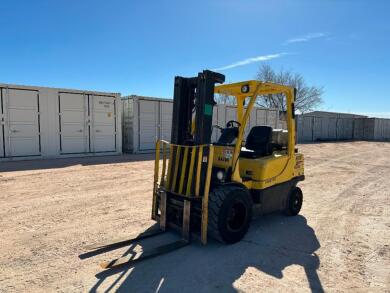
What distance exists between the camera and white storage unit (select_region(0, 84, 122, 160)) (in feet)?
37.8

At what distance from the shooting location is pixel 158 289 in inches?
120

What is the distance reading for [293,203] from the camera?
5.56m

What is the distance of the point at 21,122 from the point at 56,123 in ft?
4.20

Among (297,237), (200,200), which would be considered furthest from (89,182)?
(297,237)

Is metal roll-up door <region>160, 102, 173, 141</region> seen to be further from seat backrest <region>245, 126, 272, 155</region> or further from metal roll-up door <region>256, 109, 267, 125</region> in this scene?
seat backrest <region>245, 126, 272, 155</region>

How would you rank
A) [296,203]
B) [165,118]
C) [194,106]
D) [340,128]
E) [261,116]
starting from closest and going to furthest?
[194,106] < [296,203] < [165,118] < [261,116] < [340,128]

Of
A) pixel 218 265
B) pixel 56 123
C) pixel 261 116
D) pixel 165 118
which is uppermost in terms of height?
pixel 261 116

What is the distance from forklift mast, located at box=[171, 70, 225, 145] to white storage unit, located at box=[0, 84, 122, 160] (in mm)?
9653

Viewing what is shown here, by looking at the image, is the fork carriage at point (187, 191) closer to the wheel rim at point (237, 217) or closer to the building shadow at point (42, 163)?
the wheel rim at point (237, 217)

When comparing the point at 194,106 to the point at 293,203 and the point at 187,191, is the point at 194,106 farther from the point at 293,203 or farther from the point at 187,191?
the point at 293,203

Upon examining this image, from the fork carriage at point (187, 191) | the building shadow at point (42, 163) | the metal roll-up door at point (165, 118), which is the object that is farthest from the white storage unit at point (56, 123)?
the fork carriage at point (187, 191)

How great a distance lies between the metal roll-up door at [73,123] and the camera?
12742mm

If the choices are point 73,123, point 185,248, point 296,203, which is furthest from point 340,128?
point 185,248

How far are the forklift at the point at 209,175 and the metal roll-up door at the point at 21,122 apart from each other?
30.6 feet
